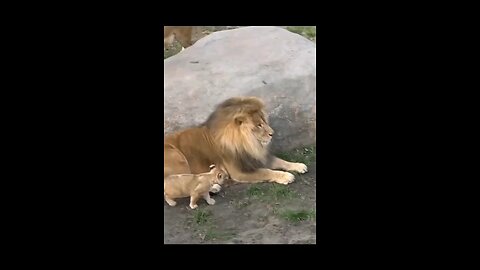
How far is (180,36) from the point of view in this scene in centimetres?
789

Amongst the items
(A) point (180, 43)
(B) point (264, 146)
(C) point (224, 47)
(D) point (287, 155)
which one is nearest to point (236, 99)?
(B) point (264, 146)

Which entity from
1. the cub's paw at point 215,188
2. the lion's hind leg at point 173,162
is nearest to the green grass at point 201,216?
the cub's paw at point 215,188

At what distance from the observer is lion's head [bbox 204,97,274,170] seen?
552 cm

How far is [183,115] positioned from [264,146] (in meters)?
0.94


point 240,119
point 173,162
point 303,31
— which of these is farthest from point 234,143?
point 303,31

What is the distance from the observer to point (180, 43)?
806cm

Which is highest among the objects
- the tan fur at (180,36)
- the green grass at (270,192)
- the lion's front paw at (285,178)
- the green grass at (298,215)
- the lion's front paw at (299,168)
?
the tan fur at (180,36)

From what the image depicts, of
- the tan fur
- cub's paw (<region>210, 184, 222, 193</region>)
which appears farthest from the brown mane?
the tan fur

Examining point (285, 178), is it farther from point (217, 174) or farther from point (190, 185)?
point (190, 185)

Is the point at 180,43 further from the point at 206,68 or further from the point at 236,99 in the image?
the point at 236,99

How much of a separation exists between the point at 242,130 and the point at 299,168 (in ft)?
2.26

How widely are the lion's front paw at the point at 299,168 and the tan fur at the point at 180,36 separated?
2.64 meters

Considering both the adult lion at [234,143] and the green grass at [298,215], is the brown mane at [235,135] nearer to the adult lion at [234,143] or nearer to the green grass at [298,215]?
the adult lion at [234,143]

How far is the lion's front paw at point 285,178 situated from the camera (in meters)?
5.55
